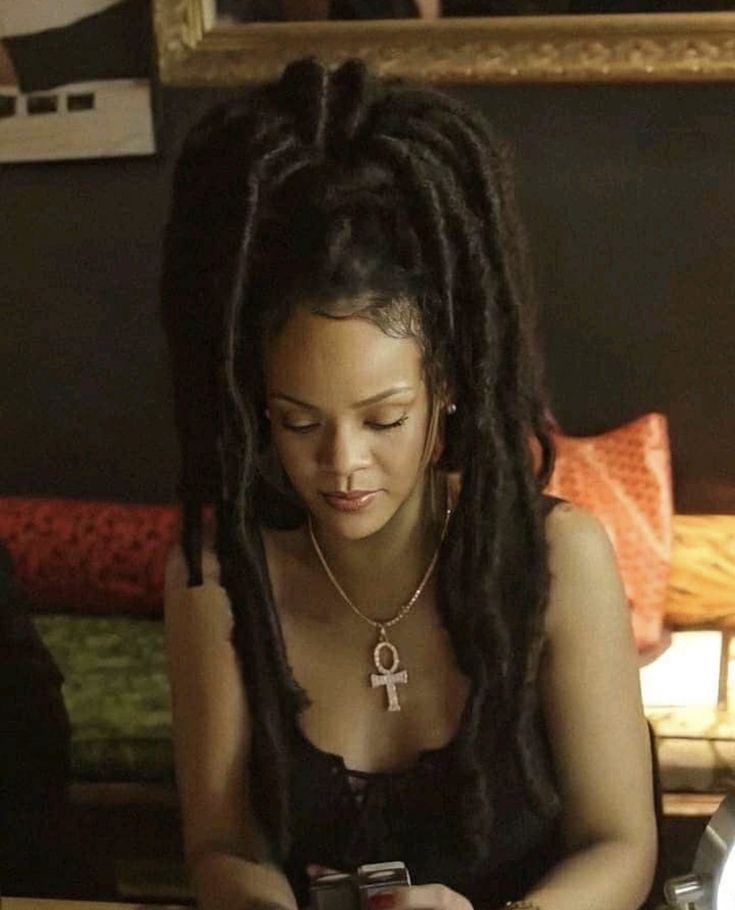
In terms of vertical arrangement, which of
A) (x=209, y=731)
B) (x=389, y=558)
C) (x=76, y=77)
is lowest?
(x=209, y=731)

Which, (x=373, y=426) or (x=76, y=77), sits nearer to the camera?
(x=373, y=426)

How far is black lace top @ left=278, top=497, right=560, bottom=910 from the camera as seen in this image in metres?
1.07

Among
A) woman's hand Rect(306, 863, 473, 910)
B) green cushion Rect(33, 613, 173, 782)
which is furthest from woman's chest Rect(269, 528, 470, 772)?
green cushion Rect(33, 613, 173, 782)

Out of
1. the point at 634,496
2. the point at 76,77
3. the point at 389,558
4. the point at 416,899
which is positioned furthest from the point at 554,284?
the point at 416,899

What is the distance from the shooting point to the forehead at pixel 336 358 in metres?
0.93

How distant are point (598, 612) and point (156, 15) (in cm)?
141

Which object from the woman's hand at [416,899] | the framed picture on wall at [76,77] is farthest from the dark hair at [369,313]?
the framed picture on wall at [76,77]

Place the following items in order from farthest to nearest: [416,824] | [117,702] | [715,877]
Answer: [117,702], [416,824], [715,877]

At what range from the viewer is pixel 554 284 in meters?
2.11

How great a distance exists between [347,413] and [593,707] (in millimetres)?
381

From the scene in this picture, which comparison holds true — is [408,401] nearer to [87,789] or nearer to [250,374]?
[250,374]

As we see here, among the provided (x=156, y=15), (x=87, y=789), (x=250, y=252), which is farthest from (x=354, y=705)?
(x=156, y=15)

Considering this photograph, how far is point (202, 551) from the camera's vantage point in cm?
116

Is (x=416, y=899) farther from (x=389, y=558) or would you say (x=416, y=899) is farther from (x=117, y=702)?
(x=117, y=702)
